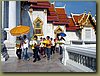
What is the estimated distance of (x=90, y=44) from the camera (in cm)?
421

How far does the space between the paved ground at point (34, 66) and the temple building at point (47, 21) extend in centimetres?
29

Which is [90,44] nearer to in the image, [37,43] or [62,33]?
[62,33]

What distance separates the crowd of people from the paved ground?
0.07 metres

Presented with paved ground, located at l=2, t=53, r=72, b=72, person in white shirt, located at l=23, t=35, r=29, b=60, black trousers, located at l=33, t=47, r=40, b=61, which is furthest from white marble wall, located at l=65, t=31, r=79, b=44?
person in white shirt, located at l=23, t=35, r=29, b=60

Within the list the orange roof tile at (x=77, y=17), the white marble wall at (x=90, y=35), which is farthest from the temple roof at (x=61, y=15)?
the white marble wall at (x=90, y=35)

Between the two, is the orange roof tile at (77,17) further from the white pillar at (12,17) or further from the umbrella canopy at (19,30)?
the white pillar at (12,17)

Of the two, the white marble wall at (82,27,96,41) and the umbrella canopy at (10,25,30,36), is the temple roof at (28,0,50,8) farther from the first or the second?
the white marble wall at (82,27,96,41)

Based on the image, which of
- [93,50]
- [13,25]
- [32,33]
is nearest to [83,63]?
[93,50]

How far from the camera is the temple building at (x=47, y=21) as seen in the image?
14.0 ft

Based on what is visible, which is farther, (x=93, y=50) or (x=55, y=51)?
(x=55, y=51)

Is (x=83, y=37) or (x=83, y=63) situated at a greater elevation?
(x=83, y=37)

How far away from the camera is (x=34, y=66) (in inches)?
164

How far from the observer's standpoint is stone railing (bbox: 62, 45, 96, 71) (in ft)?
12.8

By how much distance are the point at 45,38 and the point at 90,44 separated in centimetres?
60
